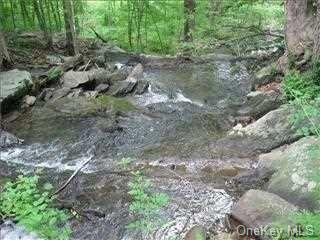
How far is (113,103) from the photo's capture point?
1057 centimetres

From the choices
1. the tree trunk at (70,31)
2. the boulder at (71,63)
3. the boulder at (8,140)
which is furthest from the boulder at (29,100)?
the tree trunk at (70,31)

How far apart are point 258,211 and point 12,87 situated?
7402 mm

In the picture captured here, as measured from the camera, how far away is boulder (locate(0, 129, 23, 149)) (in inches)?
333

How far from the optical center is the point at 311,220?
12.6 ft

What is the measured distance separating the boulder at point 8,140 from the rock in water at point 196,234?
15.7ft

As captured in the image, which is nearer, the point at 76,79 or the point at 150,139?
the point at 150,139

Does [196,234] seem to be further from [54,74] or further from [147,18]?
[147,18]

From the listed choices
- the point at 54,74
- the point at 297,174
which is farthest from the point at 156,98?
the point at 297,174

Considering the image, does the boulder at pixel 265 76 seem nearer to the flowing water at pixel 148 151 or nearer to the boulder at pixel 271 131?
the flowing water at pixel 148 151

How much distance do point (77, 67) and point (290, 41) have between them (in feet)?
20.8

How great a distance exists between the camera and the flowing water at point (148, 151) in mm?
5551

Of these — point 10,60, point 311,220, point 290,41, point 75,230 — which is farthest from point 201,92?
point 311,220

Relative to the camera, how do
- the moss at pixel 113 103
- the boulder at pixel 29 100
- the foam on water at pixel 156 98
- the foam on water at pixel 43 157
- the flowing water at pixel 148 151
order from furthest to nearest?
1. the foam on water at pixel 156 98
2. the boulder at pixel 29 100
3. the moss at pixel 113 103
4. the foam on water at pixel 43 157
5. the flowing water at pixel 148 151

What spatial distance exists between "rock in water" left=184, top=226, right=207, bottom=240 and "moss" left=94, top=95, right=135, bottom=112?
552 centimetres
